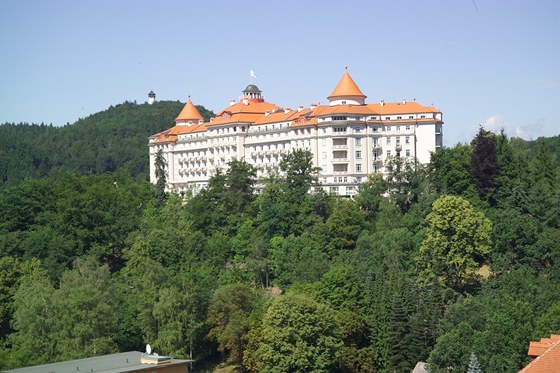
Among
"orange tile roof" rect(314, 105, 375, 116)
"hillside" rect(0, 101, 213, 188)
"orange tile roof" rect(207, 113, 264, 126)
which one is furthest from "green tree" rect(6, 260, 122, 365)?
"hillside" rect(0, 101, 213, 188)

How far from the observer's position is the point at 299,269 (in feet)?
193

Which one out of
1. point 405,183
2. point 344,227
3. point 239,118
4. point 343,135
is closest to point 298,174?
point 343,135

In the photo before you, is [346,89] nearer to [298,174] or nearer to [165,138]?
[298,174]

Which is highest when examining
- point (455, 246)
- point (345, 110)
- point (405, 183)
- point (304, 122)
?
point (345, 110)

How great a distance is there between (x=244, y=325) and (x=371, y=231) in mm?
17020

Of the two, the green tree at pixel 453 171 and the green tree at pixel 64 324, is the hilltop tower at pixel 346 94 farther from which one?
the green tree at pixel 64 324

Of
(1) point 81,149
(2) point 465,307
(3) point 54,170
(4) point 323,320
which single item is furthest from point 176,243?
(1) point 81,149

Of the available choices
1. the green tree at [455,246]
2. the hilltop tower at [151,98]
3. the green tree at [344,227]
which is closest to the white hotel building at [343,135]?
the green tree at [344,227]

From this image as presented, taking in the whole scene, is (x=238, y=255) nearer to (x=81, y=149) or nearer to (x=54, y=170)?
(x=54, y=170)

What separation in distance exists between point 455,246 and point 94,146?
4194 inches

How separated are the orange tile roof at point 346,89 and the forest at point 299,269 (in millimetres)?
8651

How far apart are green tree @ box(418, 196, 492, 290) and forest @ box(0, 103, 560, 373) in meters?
0.11

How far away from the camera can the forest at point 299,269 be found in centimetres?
4684

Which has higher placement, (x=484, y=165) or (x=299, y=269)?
(x=484, y=165)
